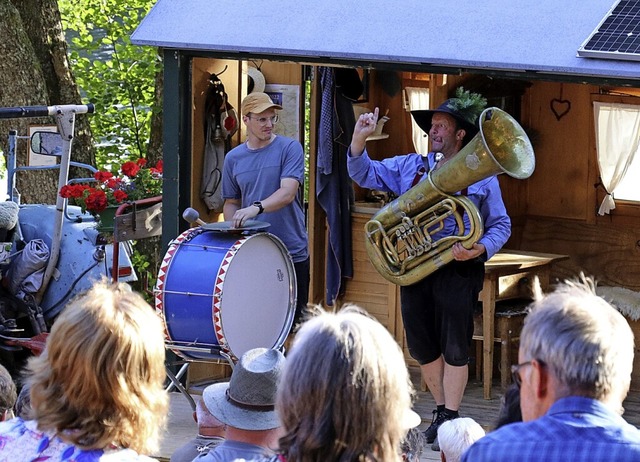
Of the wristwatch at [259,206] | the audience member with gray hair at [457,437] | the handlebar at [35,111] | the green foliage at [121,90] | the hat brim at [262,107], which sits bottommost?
the audience member with gray hair at [457,437]

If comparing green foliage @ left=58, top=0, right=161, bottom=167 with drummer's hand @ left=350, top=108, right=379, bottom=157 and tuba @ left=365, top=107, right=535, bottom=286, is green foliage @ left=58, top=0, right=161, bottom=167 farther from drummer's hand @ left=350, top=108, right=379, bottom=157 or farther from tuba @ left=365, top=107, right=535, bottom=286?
tuba @ left=365, top=107, right=535, bottom=286

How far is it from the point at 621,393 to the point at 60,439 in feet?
4.16

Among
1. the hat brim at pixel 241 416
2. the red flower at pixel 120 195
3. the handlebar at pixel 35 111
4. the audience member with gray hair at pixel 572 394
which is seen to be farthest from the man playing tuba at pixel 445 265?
the audience member with gray hair at pixel 572 394

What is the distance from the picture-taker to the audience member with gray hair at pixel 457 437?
3.36m

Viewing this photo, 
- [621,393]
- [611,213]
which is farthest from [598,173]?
[621,393]

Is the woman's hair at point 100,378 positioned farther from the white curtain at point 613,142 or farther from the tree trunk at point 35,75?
the tree trunk at point 35,75

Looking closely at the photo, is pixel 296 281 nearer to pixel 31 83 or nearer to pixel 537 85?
pixel 537 85

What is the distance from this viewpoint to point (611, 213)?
8711 mm

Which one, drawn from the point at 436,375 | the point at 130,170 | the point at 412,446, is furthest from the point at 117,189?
the point at 412,446

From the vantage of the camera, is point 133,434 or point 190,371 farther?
point 190,371

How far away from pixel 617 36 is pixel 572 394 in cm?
338

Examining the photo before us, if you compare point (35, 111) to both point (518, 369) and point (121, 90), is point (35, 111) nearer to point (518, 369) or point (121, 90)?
point (518, 369)

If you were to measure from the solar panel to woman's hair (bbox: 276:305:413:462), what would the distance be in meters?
3.28

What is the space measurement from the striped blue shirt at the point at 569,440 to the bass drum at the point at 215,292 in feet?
11.1
